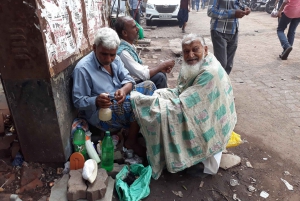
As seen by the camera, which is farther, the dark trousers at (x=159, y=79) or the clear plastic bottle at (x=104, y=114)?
the dark trousers at (x=159, y=79)

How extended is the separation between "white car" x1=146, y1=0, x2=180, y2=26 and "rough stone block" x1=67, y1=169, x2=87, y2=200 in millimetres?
10903

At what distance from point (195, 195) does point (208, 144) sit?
19.7 inches

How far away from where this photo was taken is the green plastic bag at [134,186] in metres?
2.18

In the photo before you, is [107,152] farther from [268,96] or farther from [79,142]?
[268,96]

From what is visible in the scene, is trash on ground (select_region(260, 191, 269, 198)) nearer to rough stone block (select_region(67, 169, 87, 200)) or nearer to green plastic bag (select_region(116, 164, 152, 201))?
green plastic bag (select_region(116, 164, 152, 201))

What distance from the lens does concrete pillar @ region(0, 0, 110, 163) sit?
1.94 m

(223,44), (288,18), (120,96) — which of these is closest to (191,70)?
(120,96)

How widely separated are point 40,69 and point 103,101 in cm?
62

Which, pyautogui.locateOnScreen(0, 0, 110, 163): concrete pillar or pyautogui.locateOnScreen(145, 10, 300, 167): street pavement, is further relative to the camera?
pyautogui.locateOnScreen(145, 10, 300, 167): street pavement

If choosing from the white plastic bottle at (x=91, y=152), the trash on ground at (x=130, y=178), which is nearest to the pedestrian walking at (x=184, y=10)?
the white plastic bottle at (x=91, y=152)

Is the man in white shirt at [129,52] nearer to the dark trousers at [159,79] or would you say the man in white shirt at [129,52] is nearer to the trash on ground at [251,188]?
the dark trousers at [159,79]

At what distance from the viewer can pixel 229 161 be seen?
272 cm

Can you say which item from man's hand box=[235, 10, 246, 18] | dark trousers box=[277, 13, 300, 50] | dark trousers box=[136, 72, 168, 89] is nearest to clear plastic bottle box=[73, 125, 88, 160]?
dark trousers box=[136, 72, 168, 89]

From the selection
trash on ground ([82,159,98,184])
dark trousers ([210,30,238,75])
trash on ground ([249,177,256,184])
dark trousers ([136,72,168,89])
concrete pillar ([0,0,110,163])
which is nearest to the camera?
concrete pillar ([0,0,110,163])
